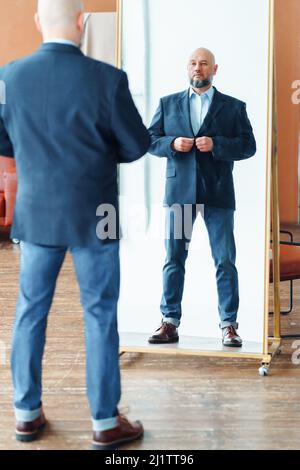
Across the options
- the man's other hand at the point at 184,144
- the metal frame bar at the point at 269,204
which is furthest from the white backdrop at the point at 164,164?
the man's other hand at the point at 184,144

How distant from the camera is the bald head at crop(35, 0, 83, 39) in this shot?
8.70 feet

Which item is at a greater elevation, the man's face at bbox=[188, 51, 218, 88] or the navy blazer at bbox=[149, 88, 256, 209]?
the man's face at bbox=[188, 51, 218, 88]

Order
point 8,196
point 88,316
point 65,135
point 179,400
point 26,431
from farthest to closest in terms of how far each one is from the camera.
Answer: point 8,196 → point 179,400 → point 26,431 → point 88,316 → point 65,135

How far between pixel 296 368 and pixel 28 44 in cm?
641

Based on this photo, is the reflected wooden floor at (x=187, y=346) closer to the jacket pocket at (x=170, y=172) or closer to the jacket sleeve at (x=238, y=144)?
the jacket pocket at (x=170, y=172)

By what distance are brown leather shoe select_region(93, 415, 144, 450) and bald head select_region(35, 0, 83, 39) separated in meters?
1.50

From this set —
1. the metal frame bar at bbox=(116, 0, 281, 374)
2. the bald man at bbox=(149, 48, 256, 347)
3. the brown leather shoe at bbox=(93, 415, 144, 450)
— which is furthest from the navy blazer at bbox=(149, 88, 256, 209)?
the brown leather shoe at bbox=(93, 415, 144, 450)

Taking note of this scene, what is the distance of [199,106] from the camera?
3719 mm

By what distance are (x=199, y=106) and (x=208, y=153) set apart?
9.5 inches

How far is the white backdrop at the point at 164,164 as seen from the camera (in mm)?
3645

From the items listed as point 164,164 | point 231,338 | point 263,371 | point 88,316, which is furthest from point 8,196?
point 88,316

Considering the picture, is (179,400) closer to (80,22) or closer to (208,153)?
(208,153)

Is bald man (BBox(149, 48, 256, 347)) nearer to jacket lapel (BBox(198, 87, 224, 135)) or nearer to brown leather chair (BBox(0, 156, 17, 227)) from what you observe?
jacket lapel (BBox(198, 87, 224, 135))
